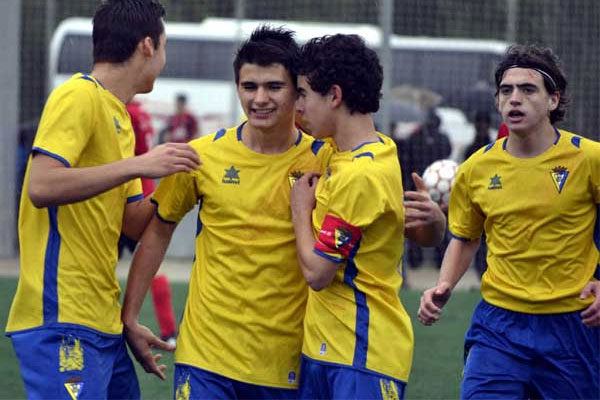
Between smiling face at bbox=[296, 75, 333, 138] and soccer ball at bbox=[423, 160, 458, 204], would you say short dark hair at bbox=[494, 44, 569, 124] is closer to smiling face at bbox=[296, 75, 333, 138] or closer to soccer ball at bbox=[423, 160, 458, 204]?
smiling face at bbox=[296, 75, 333, 138]

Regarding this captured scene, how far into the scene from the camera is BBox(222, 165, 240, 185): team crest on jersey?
3.78 meters

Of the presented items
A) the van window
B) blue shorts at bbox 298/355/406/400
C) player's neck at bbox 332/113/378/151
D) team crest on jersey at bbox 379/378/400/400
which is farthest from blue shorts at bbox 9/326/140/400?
the van window

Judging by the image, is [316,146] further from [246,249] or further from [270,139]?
[246,249]

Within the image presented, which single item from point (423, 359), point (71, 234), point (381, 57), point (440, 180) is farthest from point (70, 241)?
point (381, 57)

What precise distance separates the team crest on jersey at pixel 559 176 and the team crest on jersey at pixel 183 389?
1596mm

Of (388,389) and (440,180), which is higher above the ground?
(440,180)

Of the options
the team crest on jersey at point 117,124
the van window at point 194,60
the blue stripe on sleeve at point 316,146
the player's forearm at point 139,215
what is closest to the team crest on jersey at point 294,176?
the blue stripe on sleeve at point 316,146

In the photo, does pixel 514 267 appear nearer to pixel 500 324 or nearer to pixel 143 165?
pixel 500 324

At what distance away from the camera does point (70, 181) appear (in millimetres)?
3447

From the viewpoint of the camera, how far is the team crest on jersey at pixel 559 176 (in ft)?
13.9

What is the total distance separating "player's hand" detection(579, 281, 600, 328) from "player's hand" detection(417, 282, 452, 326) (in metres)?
0.51

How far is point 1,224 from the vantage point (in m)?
12.2

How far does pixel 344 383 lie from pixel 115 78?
128 centimetres

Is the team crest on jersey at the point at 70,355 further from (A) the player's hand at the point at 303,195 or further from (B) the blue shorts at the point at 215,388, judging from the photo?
(A) the player's hand at the point at 303,195
